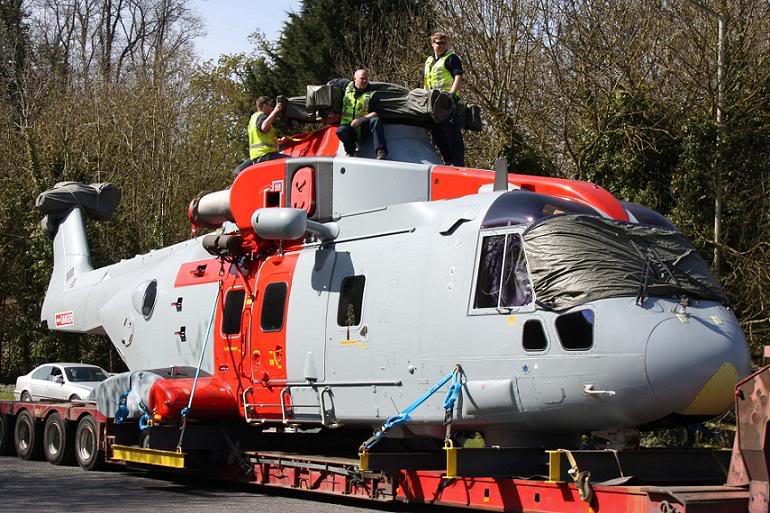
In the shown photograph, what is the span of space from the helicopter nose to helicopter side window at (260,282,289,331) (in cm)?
516

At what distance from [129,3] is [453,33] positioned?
3707 cm

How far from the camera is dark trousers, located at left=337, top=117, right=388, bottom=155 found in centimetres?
1338

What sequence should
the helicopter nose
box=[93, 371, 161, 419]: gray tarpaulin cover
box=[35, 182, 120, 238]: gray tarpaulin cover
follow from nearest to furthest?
the helicopter nose
box=[93, 371, 161, 419]: gray tarpaulin cover
box=[35, 182, 120, 238]: gray tarpaulin cover

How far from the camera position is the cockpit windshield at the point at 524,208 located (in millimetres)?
10469

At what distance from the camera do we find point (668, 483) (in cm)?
973

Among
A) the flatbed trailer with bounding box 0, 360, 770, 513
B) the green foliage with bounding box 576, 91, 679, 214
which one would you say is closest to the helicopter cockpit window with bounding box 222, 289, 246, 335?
the flatbed trailer with bounding box 0, 360, 770, 513

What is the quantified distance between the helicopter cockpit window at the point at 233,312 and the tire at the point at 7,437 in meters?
7.22

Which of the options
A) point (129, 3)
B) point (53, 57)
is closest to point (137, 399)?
point (53, 57)

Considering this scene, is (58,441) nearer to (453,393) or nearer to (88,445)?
(88,445)

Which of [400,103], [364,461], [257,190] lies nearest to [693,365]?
[364,461]

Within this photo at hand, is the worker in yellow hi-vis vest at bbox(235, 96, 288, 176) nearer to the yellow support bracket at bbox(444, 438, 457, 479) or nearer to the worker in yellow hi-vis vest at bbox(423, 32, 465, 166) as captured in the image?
the worker in yellow hi-vis vest at bbox(423, 32, 465, 166)

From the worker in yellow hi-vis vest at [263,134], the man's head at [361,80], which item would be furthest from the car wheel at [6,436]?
the man's head at [361,80]

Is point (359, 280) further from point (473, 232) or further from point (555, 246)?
point (555, 246)

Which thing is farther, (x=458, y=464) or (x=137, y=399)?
(x=137, y=399)
